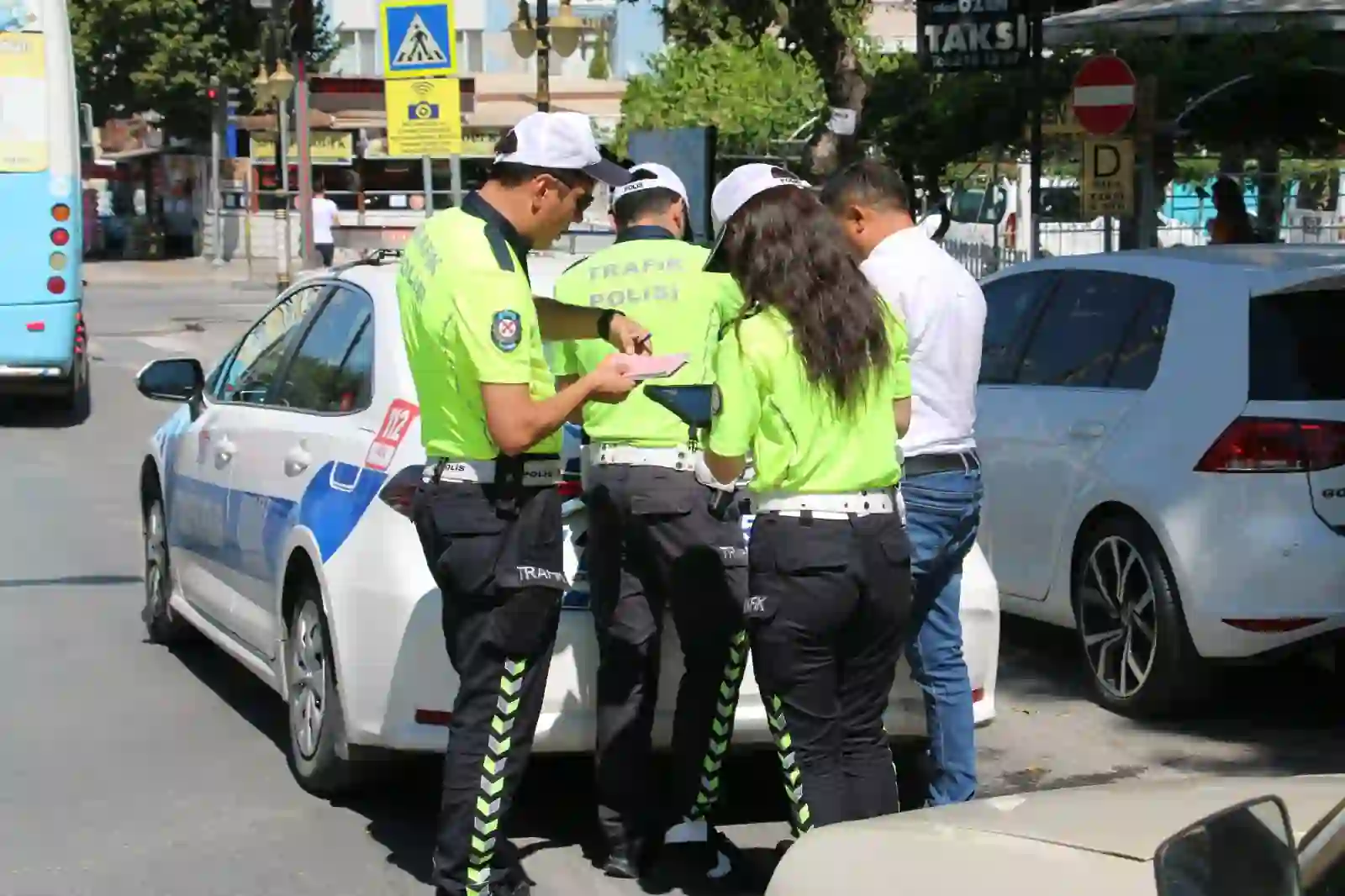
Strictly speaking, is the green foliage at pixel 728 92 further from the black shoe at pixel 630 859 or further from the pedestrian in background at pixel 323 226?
the black shoe at pixel 630 859

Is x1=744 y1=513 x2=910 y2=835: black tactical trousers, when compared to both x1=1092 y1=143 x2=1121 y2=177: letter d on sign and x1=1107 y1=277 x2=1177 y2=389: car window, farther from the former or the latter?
x1=1092 y1=143 x2=1121 y2=177: letter d on sign

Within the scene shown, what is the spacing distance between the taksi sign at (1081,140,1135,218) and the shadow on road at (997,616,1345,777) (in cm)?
585

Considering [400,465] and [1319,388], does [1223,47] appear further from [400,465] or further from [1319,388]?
[400,465]

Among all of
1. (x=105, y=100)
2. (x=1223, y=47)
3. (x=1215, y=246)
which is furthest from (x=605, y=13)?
(x=1215, y=246)

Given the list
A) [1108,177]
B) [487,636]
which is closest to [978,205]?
[1108,177]

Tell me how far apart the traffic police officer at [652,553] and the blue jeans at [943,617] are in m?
0.47

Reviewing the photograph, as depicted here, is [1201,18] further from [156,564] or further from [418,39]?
[156,564]

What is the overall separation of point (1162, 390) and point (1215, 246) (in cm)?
95

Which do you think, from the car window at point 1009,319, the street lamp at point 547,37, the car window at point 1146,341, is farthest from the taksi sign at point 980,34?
the car window at point 1146,341

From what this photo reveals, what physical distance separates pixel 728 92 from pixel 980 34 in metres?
33.6

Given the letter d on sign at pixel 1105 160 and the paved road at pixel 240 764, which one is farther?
the letter d on sign at pixel 1105 160

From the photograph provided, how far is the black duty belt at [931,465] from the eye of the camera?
217 inches

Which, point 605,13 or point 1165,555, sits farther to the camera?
point 605,13

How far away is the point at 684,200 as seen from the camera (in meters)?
5.68
